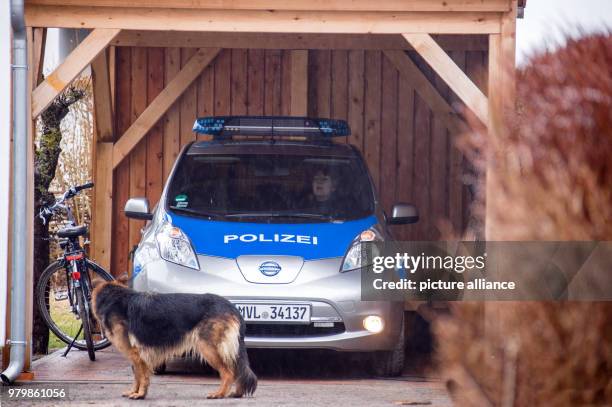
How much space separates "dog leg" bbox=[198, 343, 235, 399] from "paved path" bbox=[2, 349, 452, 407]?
0.33 ft

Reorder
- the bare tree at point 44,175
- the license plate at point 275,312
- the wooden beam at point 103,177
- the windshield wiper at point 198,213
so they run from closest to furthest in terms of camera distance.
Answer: the license plate at point 275,312 → the windshield wiper at point 198,213 → the bare tree at point 44,175 → the wooden beam at point 103,177

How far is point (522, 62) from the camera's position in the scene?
3643 millimetres

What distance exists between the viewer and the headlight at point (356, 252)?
8.11m

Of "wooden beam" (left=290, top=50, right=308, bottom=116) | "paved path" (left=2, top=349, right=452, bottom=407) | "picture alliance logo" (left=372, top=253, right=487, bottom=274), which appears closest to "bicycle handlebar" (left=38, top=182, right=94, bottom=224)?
"paved path" (left=2, top=349, right=452, bottom=407)

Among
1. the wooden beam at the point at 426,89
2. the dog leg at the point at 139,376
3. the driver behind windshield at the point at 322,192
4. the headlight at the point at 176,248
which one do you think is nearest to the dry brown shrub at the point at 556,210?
the dog leg at the point at 139,376

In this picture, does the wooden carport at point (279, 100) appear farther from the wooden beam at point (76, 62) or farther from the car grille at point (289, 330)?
the car grille at point (289, 330)

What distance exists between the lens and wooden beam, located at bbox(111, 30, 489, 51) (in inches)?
430

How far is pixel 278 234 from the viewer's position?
8289 millimetres

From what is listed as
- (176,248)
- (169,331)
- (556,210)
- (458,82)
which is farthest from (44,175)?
(556,210)

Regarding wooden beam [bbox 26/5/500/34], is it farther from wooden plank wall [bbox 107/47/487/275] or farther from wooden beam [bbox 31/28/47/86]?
wooden plank wall [bbox 107/47/487/275]

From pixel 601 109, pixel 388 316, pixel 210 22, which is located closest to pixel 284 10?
pixel 210 22

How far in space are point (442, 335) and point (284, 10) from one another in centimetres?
501

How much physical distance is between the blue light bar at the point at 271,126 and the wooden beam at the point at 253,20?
143 centimetres

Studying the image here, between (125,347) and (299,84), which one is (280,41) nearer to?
(299,84)
